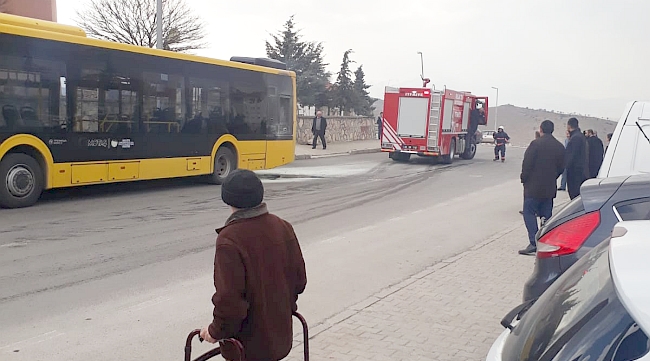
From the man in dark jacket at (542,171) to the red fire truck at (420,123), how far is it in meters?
17.5

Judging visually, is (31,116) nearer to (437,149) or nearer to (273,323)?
(273,323)

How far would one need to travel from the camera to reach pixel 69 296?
6.79 metres

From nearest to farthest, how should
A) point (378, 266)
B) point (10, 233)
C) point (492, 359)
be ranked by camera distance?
1. point (492, 359)
2. point (378, 266)
3. point (10, 233)

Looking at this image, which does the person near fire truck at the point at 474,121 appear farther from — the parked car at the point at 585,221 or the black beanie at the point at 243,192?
the black beanie at the point at 243,192

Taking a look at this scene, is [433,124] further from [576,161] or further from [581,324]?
[581,324]

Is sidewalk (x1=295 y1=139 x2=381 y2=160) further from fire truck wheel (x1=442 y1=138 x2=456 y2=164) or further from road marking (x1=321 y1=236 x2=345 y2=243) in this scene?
road marking (x1=321 y1=236 x2=345 y2=243)

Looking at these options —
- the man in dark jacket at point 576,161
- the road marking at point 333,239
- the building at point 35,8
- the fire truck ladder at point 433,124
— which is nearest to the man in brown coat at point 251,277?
the road marking at point 333,239

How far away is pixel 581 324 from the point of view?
211cm

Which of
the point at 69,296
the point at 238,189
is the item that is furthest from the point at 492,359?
the point at 69,296

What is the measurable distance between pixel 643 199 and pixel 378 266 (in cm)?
452

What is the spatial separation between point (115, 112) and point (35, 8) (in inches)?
833

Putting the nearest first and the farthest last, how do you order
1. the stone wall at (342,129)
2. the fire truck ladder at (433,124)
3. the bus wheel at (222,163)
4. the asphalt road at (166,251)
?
the asphalt road at (166,251), the bus wheel at (222,163), the fire truck ladder at (433,124), the stone wall at (342,129)

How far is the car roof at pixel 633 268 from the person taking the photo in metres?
1.86

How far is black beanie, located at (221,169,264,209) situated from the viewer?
3326 mm
